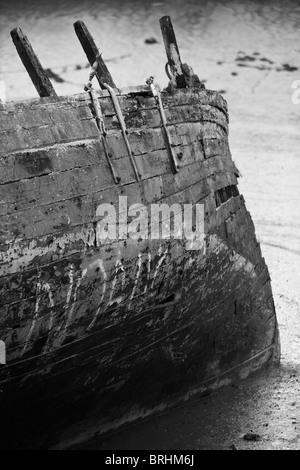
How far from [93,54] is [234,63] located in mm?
11097

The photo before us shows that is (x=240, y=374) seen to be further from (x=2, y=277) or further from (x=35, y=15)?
(x=35, y=15)

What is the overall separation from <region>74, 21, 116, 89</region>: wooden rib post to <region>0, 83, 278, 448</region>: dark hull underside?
33 centimetres

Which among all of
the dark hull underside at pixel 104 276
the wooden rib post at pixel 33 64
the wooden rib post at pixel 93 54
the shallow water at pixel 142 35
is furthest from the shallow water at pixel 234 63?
the wooden rib post at pixel 33 64

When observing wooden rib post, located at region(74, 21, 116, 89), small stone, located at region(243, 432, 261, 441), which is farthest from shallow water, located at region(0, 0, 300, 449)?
wooden rib post, located at region(74, 21, 116, 89)

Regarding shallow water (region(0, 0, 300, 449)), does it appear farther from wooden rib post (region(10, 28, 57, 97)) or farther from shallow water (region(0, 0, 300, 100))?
wooden rib post (region(10, 28, 57, 97))

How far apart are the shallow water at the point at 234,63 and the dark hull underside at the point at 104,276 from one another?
2.85 meters

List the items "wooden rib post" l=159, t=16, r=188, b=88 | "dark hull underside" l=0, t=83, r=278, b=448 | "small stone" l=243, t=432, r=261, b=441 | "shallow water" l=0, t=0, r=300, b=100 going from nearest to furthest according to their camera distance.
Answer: "dark hull underside" l=0, t=83, r=278, b=448
"small stone" l=243, t=432, r=261, b=441
"wooden rib post" l=159, t=16, r=188, b=88
"shallow water" l=0, t=0, r=300, b=100

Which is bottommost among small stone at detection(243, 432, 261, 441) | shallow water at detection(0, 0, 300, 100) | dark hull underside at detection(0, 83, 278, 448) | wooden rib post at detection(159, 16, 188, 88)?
small stone at detection(243, 432, 261, 441)

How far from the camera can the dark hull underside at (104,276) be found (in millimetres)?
4027

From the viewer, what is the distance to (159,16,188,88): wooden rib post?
5516 millimetres

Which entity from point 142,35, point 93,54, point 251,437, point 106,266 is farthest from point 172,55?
point 142,35

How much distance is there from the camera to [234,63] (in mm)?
15836

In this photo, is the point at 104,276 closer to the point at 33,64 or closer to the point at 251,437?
the point at 33,64

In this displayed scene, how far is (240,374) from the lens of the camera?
5.77 meters
